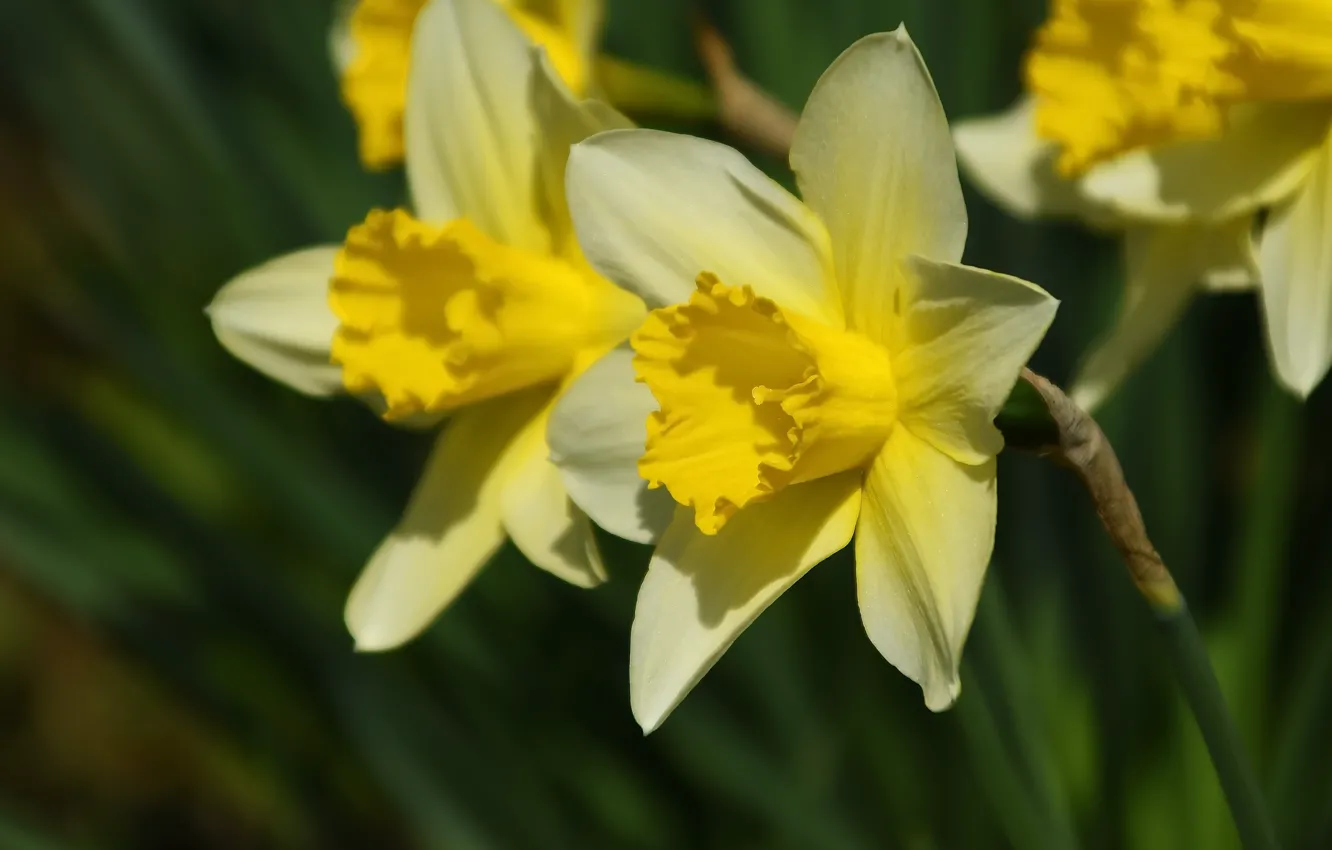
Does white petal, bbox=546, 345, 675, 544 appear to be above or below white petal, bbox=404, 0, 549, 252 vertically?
below

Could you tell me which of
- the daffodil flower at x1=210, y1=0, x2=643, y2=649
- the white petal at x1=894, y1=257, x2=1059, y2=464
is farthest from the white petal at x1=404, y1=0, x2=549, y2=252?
the white petal at x1=894, y1=257, x2=1059, y2=464

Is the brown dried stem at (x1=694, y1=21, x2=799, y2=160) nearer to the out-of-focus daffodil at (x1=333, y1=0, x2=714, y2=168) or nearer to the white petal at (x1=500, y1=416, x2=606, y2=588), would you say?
the out-of-focus daffodil at (x1=333, y1=0, x2=714, y2=168)

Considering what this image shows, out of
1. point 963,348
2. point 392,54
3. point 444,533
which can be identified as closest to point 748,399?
point 963,348

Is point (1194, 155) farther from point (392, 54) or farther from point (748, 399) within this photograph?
point (392, 54)

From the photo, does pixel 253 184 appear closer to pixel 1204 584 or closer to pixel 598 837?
pixel 598 837

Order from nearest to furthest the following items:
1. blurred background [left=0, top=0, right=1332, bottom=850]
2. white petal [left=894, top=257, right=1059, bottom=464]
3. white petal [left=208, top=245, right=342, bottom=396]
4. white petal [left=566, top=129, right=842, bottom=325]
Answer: white petal [left=894, top=257, right=1059, bottom=464] < white petal [left=566, top=129, right=842, bottom=325] < white petal [left=208, top=245, right=342, bottom=396] < blurred background [left=0, top=0, right=1332, bottom=850]

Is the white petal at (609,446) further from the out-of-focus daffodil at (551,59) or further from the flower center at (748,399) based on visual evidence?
the out-of-focus daffodil at (551,59)

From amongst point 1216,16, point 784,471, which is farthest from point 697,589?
point 1216,16

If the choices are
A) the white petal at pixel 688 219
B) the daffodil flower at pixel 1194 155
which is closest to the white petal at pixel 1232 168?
the daffodil flower at pixel 1194 155
